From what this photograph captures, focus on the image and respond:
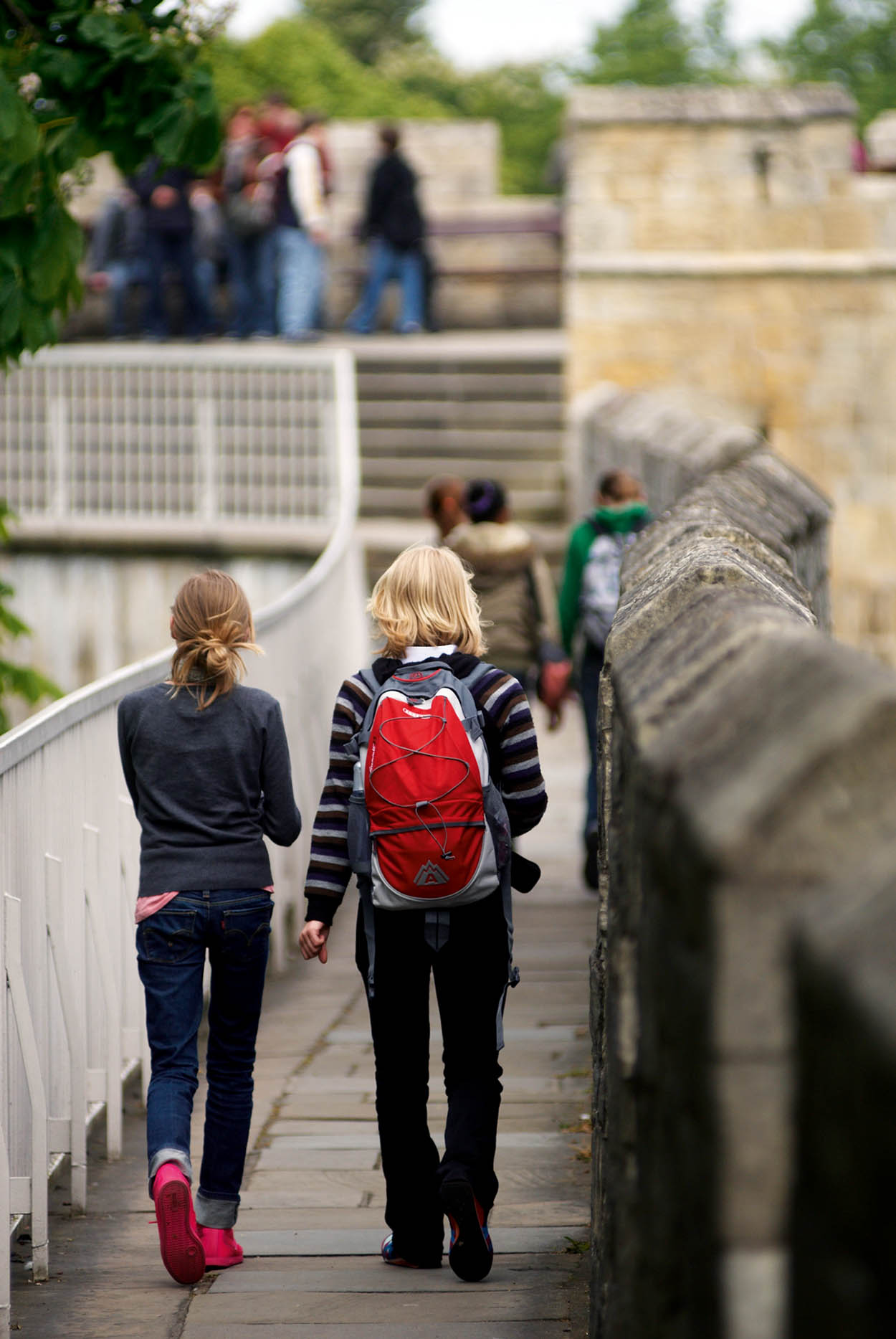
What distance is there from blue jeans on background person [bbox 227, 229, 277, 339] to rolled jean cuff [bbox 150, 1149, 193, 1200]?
43.5 ft

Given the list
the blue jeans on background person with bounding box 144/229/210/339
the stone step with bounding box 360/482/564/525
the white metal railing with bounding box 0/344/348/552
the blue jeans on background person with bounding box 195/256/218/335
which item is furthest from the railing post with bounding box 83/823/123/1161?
the blue jeans on background person with bounding box 195/256/218/335

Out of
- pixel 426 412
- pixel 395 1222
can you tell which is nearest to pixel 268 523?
pixel 426 412

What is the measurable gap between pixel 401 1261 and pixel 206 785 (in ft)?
3.49

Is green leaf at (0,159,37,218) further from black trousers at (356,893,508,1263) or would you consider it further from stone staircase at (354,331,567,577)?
stone staircase at (354,331,567,577)

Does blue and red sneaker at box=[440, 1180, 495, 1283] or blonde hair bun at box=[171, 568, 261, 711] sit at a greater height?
blonde hair bun at box=[171, 568, 261, 711]

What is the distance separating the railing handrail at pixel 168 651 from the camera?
4016mm

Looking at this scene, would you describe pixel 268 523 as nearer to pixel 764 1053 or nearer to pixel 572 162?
pixel 572 162

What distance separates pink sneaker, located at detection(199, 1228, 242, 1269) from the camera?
3.80 meters

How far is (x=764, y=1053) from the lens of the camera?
1.48 m

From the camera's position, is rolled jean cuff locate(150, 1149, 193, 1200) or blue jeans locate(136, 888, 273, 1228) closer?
rolled jean cuff locate(150, 1149, 193, 1200)

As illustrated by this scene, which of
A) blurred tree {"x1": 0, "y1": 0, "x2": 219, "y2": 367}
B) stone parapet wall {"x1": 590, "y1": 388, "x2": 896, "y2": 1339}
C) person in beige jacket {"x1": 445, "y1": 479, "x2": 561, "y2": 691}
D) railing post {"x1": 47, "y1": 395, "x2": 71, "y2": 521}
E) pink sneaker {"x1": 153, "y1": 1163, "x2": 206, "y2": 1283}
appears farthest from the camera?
railing post {"x1": 47, "y1": 395, "x2": 71, "y2": 521}

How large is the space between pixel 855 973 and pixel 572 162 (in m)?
15.2

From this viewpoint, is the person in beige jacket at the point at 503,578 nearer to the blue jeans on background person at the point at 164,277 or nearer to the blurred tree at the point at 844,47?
the blue jeans on background person at the point at 164,277

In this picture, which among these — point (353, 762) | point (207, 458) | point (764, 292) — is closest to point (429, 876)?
point (353, 762)
